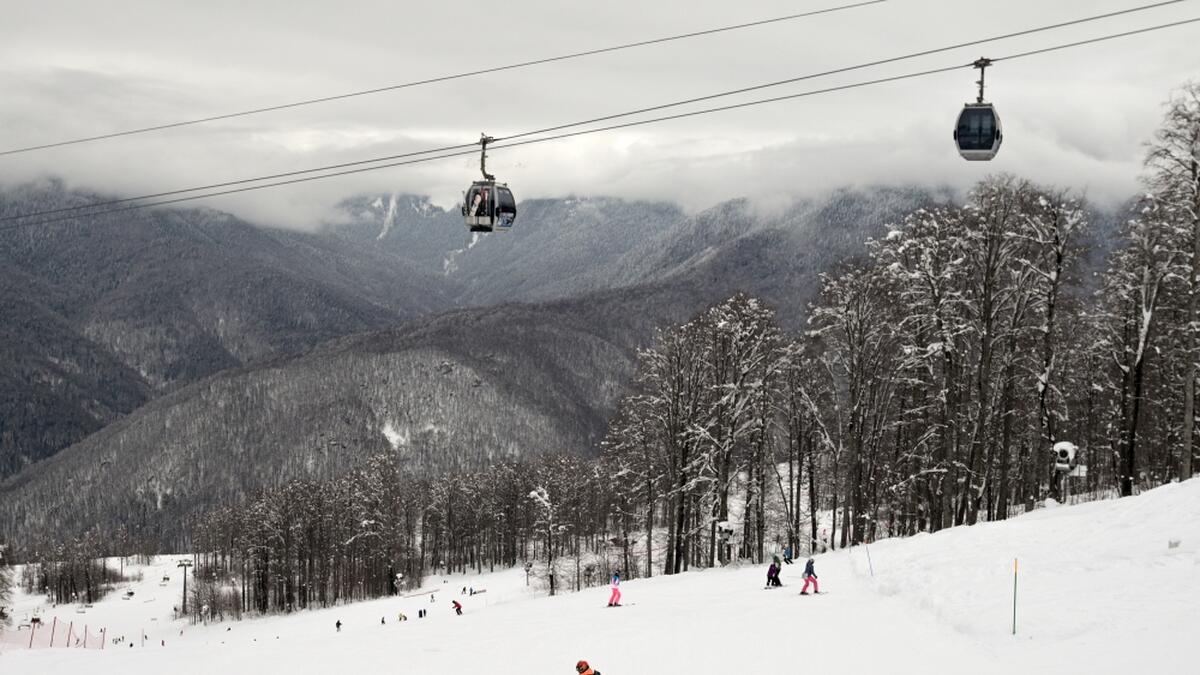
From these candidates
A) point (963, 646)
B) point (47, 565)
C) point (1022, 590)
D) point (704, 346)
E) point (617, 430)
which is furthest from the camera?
point (47, 565)

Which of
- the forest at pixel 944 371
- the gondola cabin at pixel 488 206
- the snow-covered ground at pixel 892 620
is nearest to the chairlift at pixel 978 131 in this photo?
the snow-covered ground at pixel 892 620

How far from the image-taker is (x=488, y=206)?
19375 millimetres

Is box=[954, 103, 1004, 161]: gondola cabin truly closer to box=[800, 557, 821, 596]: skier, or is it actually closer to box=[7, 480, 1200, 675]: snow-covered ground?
box=[7, 480, 1200, 675]: snow-covered ground

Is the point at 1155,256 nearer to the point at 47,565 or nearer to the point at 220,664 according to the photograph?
the point at 220,664

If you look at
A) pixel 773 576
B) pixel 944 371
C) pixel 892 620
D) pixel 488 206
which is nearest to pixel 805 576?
pixel 773 576

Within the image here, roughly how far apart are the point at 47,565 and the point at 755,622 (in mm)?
151442

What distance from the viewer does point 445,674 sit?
19734 mm

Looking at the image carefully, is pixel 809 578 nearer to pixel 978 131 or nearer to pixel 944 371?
pixel 944 371

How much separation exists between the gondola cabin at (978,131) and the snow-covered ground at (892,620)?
8418 millimetres

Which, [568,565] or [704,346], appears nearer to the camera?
[704,346]

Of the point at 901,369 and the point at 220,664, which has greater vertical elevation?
the point at 901,369

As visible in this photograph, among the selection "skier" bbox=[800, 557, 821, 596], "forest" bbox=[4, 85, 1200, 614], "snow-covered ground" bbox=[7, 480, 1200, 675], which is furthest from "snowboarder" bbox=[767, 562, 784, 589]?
"forest" bbox=[4, 85, 1200, 614]

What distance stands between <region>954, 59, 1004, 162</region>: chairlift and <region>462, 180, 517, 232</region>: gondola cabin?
30.5 ft

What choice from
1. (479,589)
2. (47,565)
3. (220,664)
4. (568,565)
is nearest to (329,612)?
(479,589)
